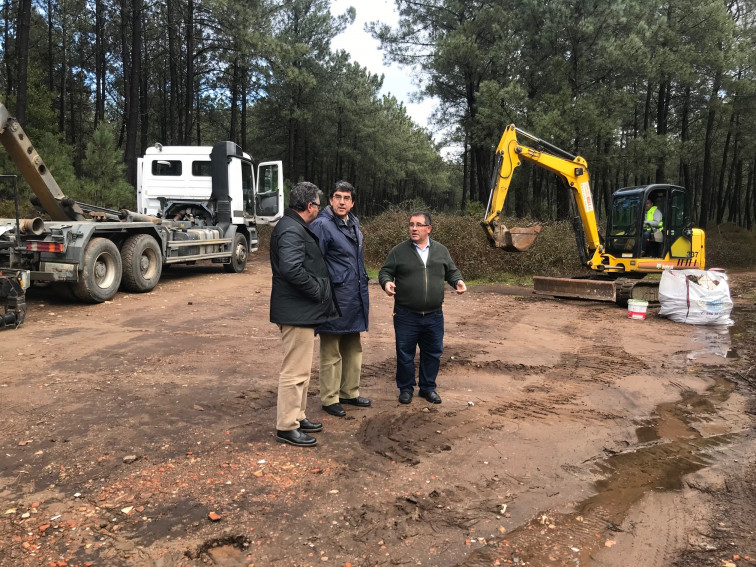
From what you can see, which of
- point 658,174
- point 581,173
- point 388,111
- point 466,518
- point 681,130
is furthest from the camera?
point 388,111

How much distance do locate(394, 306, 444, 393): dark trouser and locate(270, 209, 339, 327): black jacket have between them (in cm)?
106

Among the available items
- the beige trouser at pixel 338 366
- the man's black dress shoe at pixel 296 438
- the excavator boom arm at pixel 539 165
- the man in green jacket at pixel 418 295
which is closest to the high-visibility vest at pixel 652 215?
the excavator boom arm at pixel 539 165

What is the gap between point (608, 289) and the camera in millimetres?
10531

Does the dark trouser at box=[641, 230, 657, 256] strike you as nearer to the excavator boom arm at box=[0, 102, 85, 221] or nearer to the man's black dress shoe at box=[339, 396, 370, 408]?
the man's black dress shoe at box=[339, 396, 370, 408]

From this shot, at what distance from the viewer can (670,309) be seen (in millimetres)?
9133

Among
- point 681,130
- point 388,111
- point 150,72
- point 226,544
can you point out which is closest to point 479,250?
point 226,544

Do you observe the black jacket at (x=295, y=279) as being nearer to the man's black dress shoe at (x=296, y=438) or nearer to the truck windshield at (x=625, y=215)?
the man's black dress shoe at (x=296, y=438)

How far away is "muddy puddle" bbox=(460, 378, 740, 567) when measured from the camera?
2.62m

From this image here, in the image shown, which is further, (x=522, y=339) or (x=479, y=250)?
(x=479, y=250)

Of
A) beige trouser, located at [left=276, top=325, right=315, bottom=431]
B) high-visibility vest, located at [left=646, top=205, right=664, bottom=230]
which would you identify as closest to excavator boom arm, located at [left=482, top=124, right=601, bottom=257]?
high-visibility vest, located at [left=646, top=205, right=664, bottom=230]

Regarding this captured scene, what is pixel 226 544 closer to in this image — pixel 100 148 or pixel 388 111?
pixel 100 148

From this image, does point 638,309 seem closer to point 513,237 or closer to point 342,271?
point 513,237

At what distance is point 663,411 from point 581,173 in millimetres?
7576

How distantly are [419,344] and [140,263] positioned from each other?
725 cm
